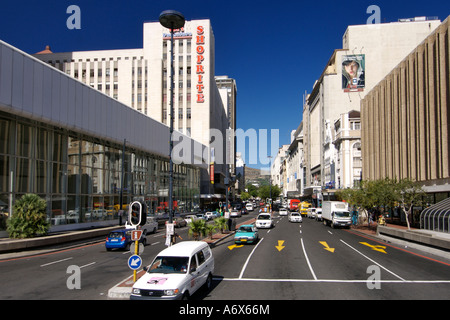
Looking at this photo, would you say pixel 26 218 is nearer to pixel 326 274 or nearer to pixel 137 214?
pixel 137 214

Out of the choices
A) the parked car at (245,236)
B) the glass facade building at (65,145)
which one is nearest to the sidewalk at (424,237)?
the parked car at (245,236)

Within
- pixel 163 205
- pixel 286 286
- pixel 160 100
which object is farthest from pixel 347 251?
pixel 160 100

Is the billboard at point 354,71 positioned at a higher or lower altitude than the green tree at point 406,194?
higher

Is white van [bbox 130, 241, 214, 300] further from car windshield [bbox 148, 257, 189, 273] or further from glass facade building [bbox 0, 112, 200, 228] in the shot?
glass facade building [bbox 0, 112, 200, 228]

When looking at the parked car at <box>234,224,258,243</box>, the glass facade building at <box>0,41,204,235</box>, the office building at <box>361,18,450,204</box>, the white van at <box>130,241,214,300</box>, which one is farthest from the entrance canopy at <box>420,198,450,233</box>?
the glass facade building at <box>0,41,204,235</box>

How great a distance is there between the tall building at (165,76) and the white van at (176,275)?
7273cm

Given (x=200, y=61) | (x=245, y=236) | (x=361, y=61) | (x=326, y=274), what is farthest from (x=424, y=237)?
(x=361, y=61)

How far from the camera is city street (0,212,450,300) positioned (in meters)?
12.4

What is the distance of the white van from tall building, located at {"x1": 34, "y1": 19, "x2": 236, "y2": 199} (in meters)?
72.7

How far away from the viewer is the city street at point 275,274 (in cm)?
1239

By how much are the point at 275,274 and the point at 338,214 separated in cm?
2919

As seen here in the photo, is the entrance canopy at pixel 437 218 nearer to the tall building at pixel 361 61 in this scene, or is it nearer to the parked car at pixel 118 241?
the parked car at pixel 118 241

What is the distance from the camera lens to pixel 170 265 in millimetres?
11641
